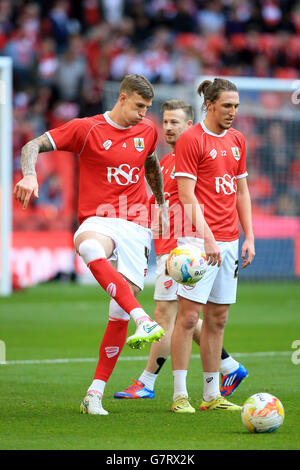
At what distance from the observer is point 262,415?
17.8 ft

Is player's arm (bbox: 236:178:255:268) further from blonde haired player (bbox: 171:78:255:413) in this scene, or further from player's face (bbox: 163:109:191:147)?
player's face (bbox: 163:109:191:147)

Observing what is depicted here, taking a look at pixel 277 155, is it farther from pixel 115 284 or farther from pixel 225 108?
pixel 115 284

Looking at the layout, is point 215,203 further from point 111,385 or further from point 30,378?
point 30,378

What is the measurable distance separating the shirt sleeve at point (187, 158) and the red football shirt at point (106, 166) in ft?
1.15

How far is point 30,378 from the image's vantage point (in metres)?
8.02

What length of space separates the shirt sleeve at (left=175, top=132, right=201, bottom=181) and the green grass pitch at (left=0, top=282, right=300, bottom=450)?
5.40ft

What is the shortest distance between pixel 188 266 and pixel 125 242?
24.1 inches

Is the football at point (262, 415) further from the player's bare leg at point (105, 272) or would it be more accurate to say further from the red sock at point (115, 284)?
the red sock at point (115, 284)

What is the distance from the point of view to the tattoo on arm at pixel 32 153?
6062 mm

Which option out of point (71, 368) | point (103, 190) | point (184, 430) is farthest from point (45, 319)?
point (184, 430)

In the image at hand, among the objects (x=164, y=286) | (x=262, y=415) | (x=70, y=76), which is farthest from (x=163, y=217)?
(x=70, y=76)

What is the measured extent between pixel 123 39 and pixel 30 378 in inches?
627

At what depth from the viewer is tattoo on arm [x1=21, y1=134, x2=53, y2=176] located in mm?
6062

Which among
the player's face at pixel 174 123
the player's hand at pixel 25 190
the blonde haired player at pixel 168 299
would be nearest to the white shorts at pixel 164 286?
the blonde haired player at pixel 168 299
